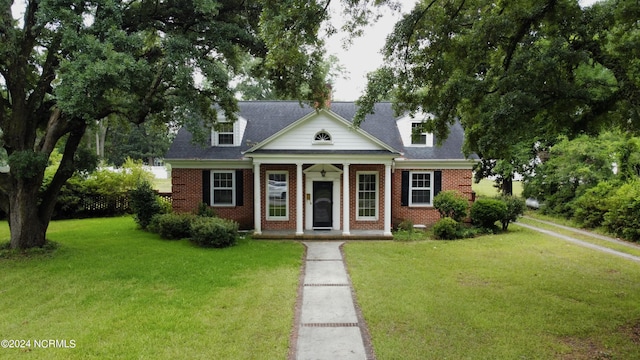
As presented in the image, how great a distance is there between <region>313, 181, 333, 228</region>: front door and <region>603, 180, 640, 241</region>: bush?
10.6 meters

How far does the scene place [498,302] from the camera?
738 cm

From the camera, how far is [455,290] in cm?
816

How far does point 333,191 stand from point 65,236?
1021 centimetres

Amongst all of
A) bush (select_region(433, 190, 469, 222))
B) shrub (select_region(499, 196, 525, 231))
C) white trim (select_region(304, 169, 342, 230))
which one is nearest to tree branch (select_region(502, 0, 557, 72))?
bush (select_region(433, 190, 469, 222))

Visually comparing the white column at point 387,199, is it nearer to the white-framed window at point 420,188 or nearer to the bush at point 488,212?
the white-framed window at point 420,188

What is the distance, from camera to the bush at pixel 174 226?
45.7ft

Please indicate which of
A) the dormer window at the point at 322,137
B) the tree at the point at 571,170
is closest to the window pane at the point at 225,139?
the dormer window at the point at 322,137

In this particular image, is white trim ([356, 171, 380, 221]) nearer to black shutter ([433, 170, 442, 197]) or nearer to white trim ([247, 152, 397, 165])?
white trim ([247, 152, 397, 165])

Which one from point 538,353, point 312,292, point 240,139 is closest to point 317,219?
point 240,139

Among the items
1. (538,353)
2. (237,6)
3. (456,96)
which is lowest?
(538,353)

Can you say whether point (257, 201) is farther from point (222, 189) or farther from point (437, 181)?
point (437, 181)

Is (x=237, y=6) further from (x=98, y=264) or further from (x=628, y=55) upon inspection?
(x=628, y=55)

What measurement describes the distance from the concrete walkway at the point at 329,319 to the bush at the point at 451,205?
6.63m

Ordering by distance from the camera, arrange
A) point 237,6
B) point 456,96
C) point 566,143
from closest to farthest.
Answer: point 456,96 → point 237,6 → point 566,143
